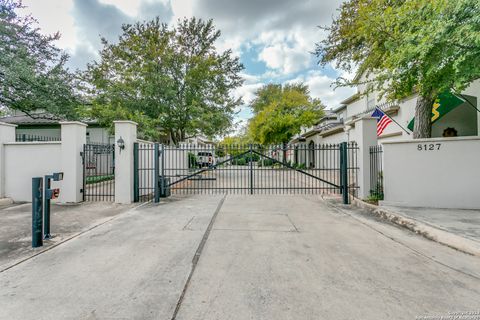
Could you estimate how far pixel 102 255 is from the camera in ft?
11.9

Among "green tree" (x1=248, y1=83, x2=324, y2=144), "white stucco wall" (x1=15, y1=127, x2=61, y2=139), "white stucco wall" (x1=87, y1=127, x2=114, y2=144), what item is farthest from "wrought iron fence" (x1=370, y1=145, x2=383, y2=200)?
"white stucco wall" (x1=15, y1=127, x2=61, y2=139)

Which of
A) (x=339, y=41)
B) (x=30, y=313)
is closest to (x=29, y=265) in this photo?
(x=30, y=313)

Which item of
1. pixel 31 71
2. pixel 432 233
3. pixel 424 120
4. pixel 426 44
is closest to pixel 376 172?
pixel 424 120

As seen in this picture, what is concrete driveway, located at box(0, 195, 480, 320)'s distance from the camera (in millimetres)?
2340

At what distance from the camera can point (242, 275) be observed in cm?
301

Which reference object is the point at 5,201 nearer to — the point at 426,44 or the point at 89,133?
the point at 89,133

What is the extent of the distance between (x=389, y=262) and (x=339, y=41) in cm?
942

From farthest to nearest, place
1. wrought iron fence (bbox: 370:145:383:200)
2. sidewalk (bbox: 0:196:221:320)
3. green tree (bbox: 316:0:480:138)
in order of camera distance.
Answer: wrought iron fence (bbox: 370:145:383:200)
green tree (bbox: 316:0:480:138)
sidewalk (bbox: 0:196:221:320)

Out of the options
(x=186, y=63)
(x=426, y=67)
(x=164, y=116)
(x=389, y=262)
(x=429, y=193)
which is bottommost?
(x=389, y=262)

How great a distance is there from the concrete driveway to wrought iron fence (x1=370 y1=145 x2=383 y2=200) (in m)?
2.43

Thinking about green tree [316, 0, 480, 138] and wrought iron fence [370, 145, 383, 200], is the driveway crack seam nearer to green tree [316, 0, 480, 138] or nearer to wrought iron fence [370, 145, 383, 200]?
wrought iron fence [370, 145, 383, 200]

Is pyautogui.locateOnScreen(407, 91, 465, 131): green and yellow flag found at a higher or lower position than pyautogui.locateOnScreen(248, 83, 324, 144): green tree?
lower

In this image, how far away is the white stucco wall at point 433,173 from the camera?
6234mm

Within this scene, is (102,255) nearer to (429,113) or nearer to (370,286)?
(370,286)
